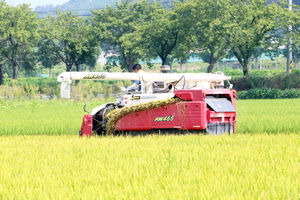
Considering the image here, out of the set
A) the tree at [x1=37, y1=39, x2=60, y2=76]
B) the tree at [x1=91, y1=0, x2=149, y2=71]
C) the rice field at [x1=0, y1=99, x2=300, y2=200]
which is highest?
the tree at [x1=91, y1=0, x2=149, y2=71]

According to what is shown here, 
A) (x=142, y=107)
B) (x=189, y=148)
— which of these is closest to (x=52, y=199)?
(x=189, y=148)

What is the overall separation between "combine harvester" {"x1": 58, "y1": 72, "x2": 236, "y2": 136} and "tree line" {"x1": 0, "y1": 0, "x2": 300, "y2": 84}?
23.6 m

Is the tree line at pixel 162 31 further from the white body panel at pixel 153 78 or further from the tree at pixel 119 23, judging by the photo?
the white body panel at pixel 153 78

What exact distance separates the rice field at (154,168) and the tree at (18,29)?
4333 cm

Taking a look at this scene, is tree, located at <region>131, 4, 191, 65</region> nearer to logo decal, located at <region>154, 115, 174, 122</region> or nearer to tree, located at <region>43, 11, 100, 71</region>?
tree, located at <region>43, 11, 100, 71</region>

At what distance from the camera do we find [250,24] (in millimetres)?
44500

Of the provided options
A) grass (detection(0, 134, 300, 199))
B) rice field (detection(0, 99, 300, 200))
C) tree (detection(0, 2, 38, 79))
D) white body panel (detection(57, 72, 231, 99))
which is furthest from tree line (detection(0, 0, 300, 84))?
grass (detection(0, 134, 300, 199))

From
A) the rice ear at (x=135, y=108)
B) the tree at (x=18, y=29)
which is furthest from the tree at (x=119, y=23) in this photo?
the rice ear at (x=135, y=108)

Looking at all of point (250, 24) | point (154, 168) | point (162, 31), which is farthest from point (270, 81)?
point (154, 168)

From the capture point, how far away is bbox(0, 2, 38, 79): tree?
55.2m

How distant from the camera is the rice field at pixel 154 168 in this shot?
708cm

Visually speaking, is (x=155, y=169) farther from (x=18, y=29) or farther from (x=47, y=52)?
(x=47, y=52)

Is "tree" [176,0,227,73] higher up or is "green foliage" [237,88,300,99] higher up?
"tree" [176,0,227,73]

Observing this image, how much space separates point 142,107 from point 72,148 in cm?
243
